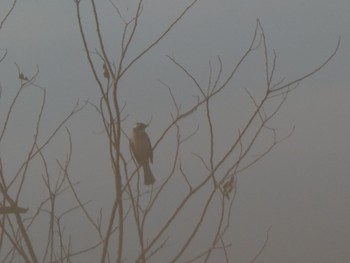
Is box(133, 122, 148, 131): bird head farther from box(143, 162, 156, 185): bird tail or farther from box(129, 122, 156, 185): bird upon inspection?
box(143, 162, 156, 185): bird tail

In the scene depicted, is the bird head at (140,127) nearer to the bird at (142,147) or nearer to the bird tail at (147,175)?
the bird at (142,147)

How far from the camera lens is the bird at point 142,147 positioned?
7.12 meters

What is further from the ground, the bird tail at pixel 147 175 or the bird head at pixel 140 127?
the bird head at pixel 140 127

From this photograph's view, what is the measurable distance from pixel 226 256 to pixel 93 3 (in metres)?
1.50

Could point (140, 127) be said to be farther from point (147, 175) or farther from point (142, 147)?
point (147, 175)

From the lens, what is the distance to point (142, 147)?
7.37 m

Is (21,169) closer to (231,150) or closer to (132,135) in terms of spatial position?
(231,150)

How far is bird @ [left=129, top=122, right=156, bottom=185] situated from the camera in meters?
7.12

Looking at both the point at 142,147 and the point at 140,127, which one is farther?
the point at 140,127

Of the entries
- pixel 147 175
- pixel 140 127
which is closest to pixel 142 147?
pixel 147 175

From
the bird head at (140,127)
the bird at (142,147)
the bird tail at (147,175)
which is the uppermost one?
the bird head at (140,127)

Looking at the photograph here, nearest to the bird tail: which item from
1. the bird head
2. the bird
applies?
the bird

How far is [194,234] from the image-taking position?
275 cm

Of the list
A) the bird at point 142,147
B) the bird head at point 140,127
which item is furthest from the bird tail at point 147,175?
the bird head at point 140,127
